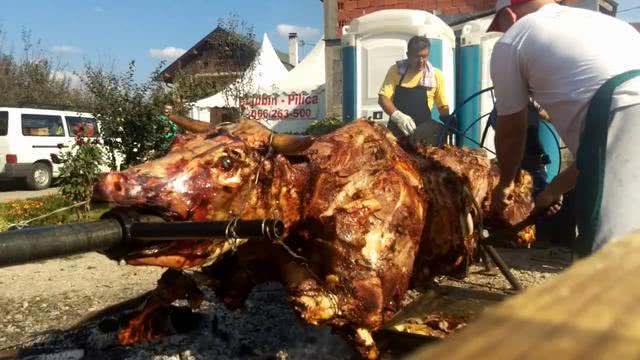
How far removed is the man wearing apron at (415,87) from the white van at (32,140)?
1041 centimetres

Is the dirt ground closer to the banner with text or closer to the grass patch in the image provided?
the grass patch

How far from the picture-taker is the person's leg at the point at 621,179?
2109mm

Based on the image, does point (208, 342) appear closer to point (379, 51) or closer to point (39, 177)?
point (379, 51)

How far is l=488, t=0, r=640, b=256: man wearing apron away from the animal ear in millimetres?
972

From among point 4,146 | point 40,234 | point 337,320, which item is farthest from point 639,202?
point 4,146

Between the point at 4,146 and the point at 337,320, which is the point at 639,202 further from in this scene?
the point at 4,146

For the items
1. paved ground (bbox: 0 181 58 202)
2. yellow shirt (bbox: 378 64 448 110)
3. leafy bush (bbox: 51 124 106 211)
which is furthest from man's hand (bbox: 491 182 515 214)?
paved ground (bbox: 0 181 58 202)

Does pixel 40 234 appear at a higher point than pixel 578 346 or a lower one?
lower

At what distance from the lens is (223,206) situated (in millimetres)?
2775

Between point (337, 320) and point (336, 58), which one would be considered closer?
point (337, 320)

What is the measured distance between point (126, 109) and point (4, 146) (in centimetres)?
807

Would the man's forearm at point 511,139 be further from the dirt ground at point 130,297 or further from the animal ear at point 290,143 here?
the dirt ground at point 130,297

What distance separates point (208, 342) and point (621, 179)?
10.00ft

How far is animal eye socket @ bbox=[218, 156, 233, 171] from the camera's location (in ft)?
9.15
